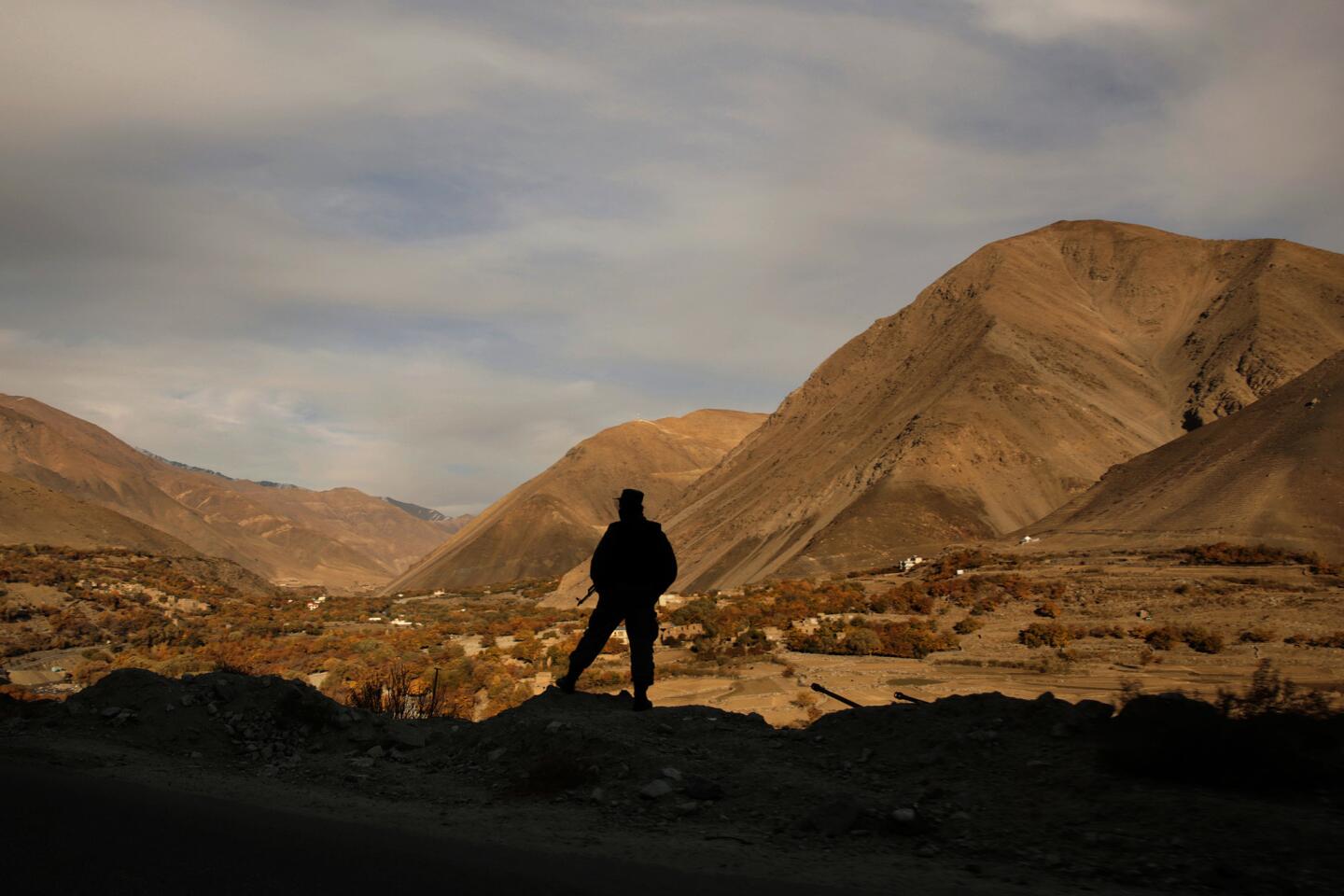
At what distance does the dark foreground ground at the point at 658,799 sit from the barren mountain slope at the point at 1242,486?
112ft

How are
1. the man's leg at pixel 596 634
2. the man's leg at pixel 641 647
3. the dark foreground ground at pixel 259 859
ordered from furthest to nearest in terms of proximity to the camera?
the man's leg at pixel 596 634, the man's leg at pixel 641 647, the dark foreground ground at pixel 259 859

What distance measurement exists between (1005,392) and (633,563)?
201 ft

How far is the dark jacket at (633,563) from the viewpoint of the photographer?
9617 mm

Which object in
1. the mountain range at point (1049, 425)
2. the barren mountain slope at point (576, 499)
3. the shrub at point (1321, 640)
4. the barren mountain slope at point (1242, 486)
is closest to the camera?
the shrub at point (1321, 640)

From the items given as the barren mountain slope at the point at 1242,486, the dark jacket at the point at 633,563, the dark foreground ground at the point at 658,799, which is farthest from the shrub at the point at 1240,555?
the dark jacket at the point at 633,563

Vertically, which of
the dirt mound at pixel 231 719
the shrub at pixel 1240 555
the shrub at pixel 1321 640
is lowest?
the dirt mound at pixel 231 719

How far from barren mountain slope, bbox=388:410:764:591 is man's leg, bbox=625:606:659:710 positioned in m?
79.7

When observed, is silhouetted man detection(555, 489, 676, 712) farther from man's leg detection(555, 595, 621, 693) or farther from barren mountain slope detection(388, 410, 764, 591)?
barren mountain slope detection(388, 410, 764, 591)

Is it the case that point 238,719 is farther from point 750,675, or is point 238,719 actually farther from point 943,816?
point 750,675

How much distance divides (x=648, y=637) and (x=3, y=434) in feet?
705

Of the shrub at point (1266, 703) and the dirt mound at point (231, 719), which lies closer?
the shrub at point (1266, 703)

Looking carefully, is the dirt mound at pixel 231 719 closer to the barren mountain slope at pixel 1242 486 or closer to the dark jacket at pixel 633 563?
the dark jacket at pixel 633 563

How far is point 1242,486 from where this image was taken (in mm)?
39562

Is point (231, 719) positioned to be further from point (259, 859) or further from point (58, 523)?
point (58, 523)
